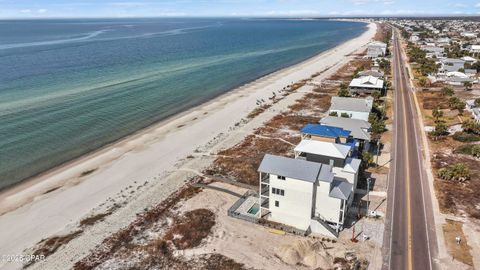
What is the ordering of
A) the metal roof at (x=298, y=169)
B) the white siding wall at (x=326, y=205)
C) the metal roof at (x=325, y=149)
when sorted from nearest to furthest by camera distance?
the metal roof at (x=298, y=169) < the white siding wall at (x=326, y=205) < the metal roof at (x=325, y=149)

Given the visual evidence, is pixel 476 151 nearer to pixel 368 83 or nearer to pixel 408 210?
pixel 408 210

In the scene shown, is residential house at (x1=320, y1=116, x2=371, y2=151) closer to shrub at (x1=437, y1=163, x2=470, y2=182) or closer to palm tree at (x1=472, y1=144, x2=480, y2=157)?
shrub at (x1=437, y1=163, x2=470, y2=182)

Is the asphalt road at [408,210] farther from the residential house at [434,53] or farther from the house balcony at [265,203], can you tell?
the residential house at [434,53]

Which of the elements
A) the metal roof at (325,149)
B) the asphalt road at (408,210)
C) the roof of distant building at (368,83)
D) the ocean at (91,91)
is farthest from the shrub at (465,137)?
the ocean at (91,91)

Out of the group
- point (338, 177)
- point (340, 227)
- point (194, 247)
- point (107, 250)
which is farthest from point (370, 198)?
point (107, 250)

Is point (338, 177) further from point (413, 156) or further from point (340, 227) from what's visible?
point (413, 156)
